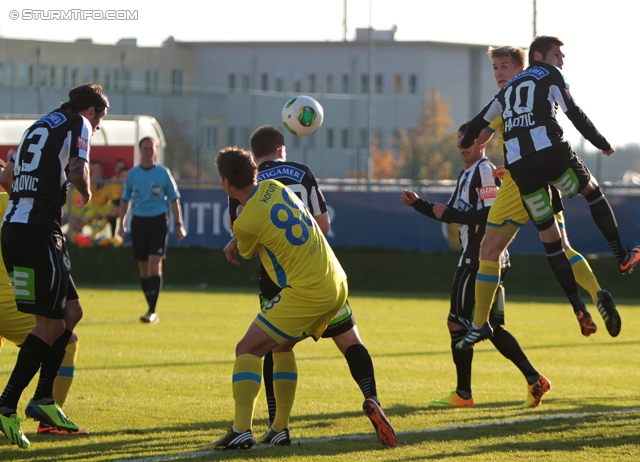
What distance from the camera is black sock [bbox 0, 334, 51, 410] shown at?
6.69 m

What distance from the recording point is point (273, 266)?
6.43m

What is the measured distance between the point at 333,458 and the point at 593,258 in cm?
1712

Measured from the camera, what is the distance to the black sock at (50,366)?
7070 mm

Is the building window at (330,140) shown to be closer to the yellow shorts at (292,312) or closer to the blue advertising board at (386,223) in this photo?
the blue advertising board at (386,223)

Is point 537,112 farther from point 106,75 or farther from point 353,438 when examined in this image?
point 106,75

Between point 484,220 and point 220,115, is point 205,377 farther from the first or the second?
point 220,115

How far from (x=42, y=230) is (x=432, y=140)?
47.7 meters

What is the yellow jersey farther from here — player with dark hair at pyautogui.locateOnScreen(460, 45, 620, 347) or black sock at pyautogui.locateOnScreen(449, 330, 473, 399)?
black sock at pyautogui.locateOnScreen(449, 330, 473, 399)

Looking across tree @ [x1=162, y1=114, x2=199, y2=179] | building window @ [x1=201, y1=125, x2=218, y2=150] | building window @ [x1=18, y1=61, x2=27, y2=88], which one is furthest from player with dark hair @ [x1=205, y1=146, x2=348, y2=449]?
building window @ [x1=201, y1=125, x2=218, y2=150]

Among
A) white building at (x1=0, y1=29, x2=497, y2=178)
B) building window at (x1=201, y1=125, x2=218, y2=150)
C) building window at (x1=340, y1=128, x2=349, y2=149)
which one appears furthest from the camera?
building window at (x1=340, y1=128, x2=349, y2=149)

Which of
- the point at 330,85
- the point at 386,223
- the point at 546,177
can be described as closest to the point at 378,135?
the point at 330,85

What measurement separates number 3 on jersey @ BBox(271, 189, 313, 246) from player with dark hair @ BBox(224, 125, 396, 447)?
2.25 feet

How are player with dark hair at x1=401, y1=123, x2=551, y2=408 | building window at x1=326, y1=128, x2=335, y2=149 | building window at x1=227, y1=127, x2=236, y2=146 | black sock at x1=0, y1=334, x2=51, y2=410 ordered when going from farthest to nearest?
building window at x1=326, y1=128, x2=335, y2=149
building window at x1=227, y1=127, x2=236, y2=146
player with dark hair at x1=401, y1=123, x2=551, y2=408
black sock at x1=0, y1=334, x2=51, y2=410

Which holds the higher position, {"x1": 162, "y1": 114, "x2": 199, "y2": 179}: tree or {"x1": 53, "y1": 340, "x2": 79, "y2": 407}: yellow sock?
{"x1": 162, "y1": 114, "x2": 199, "y2": 179}: tree
